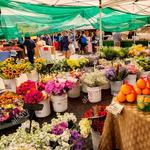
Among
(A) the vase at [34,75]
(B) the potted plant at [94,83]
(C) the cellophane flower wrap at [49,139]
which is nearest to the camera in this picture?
(C) the cellophane flower wrap at [49,139]

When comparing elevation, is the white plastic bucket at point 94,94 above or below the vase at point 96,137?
above

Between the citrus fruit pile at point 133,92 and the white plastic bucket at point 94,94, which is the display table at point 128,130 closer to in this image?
the citrus fruit pile at point 133,92

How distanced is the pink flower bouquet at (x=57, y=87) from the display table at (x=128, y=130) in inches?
55.7

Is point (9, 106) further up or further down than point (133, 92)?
further down

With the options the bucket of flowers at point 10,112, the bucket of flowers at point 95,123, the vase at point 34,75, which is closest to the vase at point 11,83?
the vase at point 34,75

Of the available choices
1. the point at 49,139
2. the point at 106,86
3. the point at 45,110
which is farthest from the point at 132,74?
the point at 49,139

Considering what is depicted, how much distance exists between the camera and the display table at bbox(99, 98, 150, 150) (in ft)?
6.25

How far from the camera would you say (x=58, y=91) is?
3.55m

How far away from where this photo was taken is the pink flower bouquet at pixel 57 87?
A: 3.56 meters

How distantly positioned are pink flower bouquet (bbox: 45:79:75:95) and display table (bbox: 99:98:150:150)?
1416 mm

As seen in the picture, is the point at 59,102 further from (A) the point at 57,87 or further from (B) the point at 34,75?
(B) the point at 34,75

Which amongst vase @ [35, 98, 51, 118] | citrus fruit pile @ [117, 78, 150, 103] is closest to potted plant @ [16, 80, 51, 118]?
vase @ [35, 98, 51, 118]

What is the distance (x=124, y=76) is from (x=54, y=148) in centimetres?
253

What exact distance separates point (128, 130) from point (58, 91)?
5.60 feet
